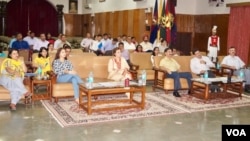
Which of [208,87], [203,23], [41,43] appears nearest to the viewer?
[208,87]

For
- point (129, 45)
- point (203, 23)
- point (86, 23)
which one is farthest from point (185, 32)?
point (86, 23)

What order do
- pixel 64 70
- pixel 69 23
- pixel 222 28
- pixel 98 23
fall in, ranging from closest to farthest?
pixel 64 70, pixel 222 28, pixel 98 23, pixel 69 23

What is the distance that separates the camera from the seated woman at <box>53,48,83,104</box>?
20.2 ft

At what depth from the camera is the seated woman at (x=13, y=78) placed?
18.7ft

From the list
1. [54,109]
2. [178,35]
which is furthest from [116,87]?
[178,35]

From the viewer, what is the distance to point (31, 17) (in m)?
19.5

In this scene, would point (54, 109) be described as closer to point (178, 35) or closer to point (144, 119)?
point (144, 119)

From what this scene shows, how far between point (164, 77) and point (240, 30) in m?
4.86

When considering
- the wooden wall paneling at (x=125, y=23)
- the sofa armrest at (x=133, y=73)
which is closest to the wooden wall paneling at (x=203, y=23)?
the wooden wall paneling at (x=125, y=23)

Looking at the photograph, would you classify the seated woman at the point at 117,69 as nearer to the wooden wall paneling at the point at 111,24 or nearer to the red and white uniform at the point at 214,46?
the red and white uniform at the point at 214,46

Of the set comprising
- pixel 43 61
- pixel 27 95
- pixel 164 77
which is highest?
pixel 43 61

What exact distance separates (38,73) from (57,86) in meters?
0.63

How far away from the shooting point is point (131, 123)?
509 centimetres

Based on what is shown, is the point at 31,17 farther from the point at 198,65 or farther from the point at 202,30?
the point at 198,65
